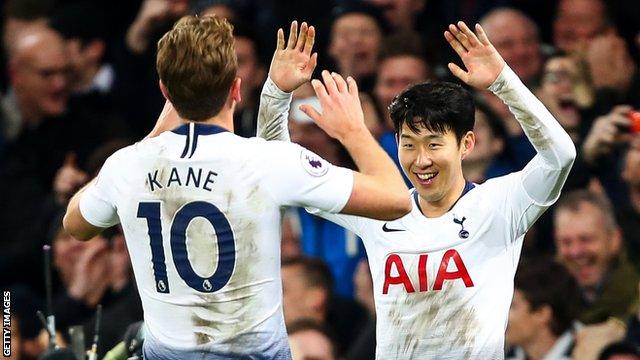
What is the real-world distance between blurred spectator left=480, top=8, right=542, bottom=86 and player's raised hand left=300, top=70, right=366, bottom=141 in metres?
4.43

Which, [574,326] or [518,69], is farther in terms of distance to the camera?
[518,69]

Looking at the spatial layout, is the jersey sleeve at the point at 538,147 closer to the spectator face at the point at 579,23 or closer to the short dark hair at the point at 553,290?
the short dark hair at the point at 553,290

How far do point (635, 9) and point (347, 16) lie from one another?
1.90 metres

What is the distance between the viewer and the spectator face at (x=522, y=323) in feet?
29.8

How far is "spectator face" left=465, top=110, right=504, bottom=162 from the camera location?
32.4ft

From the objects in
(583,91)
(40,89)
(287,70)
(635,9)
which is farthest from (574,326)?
(40,89)

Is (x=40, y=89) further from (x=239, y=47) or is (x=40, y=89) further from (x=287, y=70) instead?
(x=287, y=70)

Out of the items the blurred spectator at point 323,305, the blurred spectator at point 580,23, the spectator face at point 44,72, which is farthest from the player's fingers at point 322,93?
the spectator face at point 44,72

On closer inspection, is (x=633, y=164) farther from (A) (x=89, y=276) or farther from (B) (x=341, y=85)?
(B) (x=341, y=85)

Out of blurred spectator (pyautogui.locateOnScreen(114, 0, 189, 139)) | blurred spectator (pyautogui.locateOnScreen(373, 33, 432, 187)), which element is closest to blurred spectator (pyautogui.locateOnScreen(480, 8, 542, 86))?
blurred spectator (pyautogui.locateOnScreen(373, 33, 432, 187))

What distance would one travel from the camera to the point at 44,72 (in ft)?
39.4

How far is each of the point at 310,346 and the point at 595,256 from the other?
5.57 feet

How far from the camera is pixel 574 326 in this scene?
9.05 metres

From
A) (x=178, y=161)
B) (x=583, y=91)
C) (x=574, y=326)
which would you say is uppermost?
(x=178, y=161)
